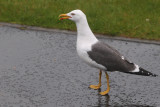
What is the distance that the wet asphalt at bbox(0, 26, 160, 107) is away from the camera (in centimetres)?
622

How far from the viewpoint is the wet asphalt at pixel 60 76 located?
20.4 ft

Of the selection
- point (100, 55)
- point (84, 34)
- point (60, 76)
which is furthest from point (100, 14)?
point (100, 55)

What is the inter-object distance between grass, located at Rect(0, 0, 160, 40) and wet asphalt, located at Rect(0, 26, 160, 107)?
457mm

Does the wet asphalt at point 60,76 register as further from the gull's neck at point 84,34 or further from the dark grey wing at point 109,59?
the gull's neck at point 84,34

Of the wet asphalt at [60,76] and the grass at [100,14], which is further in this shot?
the grass at [100,14]

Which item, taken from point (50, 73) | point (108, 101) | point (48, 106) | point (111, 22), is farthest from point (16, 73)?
point (111, 22)

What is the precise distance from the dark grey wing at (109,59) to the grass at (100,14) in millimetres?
Result: 2479

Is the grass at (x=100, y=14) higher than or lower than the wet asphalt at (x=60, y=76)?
higher

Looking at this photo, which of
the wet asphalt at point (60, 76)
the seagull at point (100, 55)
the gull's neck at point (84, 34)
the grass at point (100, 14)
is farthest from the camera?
the grass at point (100, 14)

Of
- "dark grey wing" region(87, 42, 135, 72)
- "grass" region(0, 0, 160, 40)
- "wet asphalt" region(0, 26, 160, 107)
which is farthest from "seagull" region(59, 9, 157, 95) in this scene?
"grass" region(0, 0, 160, 40)

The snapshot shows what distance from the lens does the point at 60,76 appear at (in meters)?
7.03

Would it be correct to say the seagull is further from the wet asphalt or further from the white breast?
the wet asphalt

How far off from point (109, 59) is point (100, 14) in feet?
11.8

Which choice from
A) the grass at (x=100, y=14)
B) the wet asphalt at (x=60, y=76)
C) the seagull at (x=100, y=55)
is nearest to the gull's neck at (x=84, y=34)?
the seagull at (x=100, y=55)
